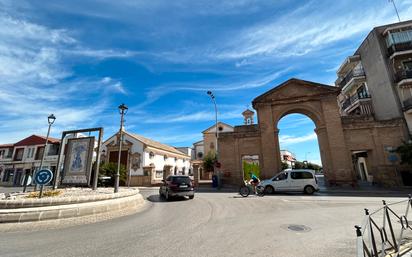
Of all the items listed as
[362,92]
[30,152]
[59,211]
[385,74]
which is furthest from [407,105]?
[30,152]

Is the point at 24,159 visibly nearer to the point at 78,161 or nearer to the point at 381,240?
the point at 78,161

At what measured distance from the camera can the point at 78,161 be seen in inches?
444

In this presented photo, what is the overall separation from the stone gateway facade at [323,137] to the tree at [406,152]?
1255 mm

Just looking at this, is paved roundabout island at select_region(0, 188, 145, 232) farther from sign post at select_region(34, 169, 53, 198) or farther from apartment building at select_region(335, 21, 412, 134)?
apartment building at select_region(335, 21, 412, 134)

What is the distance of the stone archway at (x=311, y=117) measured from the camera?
18734mm

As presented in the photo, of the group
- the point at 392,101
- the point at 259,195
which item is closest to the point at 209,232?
the point at 259,195

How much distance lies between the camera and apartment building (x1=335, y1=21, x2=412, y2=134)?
66.6ft

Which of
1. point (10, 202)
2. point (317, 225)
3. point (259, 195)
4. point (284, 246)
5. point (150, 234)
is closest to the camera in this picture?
point (284, 246)

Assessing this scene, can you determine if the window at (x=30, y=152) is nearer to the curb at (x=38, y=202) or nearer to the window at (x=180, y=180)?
the window at (x=180, y=180)

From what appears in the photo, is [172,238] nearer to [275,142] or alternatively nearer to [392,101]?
[275,142]

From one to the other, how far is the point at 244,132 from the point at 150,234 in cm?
1744

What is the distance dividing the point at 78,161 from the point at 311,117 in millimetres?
21903

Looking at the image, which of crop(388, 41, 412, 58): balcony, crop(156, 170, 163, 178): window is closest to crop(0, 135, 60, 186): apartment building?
crop(156, 170, 163, 178): window

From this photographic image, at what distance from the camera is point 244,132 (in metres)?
21.8
